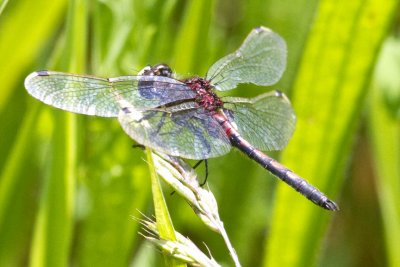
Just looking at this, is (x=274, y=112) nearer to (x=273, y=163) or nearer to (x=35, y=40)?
(x=273, y=163)

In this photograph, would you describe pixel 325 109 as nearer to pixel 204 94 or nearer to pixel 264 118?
pixel 264 118

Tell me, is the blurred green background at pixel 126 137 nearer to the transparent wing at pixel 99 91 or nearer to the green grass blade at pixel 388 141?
the green grass blade at pixel 388 141

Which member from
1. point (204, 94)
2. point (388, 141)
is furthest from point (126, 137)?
point (388, 141)

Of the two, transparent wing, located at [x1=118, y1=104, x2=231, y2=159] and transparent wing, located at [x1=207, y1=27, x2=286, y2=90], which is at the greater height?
transparent wing, located at [x1=207, y1=27, x2=286, y2=90]

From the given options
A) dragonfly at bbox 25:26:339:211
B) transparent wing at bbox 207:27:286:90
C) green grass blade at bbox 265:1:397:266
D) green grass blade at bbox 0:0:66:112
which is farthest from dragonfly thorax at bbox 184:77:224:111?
green grass blade at bbox 0:0:66:112

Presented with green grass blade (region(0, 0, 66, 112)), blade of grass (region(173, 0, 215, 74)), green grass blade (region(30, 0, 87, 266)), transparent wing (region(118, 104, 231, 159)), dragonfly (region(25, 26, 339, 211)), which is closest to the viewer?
transparent wing (region(118, 104, 231, 159))

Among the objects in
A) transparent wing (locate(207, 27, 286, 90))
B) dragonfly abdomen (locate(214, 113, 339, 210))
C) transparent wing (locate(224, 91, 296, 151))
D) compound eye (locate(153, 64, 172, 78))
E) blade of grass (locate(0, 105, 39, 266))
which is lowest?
blade of grass (locate(0, 105, 39, 266))

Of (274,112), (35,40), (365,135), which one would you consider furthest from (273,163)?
(365,135)

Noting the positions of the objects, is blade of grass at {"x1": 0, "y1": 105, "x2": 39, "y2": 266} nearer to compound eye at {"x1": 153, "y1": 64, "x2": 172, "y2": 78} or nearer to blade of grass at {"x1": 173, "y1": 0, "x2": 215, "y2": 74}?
compound eye at {"x1": 153, "y1": 64, "x2": 172, "y2": 78}
